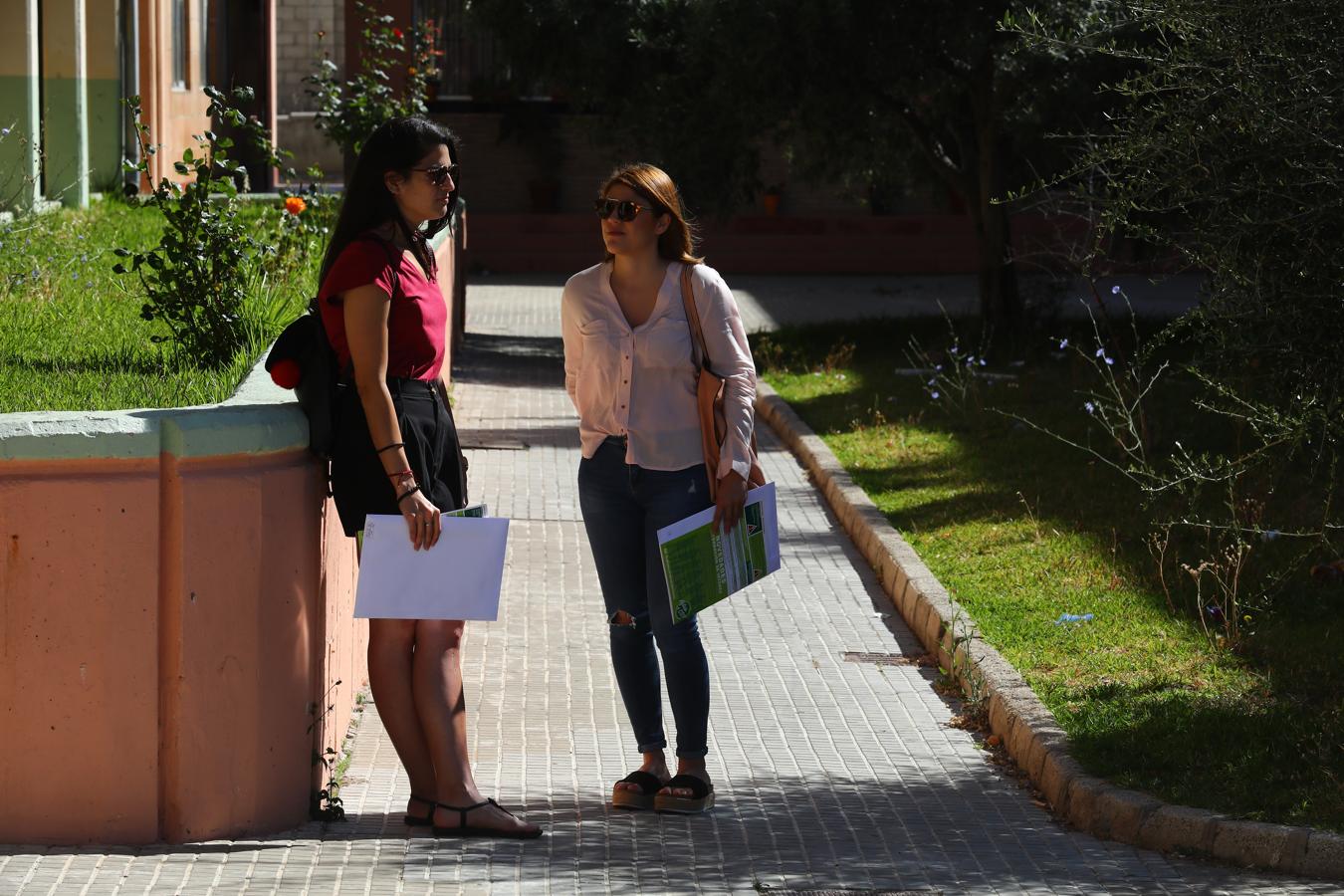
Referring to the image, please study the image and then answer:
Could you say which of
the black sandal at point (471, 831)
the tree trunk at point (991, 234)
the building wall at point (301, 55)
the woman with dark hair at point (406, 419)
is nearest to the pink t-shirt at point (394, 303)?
the woman with dark hair at point (406, 419)

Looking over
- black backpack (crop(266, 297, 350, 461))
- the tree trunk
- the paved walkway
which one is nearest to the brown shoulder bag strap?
black backpack (crop(266, 297, 350, 461))

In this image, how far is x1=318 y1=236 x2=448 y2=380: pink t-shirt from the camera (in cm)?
466

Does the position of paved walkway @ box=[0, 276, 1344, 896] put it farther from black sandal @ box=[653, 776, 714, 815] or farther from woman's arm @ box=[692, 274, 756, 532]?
woman's arm @ box=[692, 274, 756, 532]

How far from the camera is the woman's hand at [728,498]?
506 cm

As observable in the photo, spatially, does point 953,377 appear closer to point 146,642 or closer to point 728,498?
point 728,498

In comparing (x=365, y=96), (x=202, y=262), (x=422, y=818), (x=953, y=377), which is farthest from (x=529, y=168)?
(x=422, y=818)

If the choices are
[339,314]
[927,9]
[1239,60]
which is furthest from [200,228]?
[927,9]

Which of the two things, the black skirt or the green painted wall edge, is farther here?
the black skirt

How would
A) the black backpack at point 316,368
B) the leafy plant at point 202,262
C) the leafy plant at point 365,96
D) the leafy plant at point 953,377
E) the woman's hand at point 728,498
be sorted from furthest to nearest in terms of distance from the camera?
the leafy plant at point 365,96, the leafy plant at point 953,377, the leafy plant at point 202,262, the woman's hand at point 728,498, the black backpack at point 316,368

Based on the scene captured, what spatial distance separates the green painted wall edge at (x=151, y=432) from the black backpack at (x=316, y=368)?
7cm

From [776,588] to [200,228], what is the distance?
3162 millimetres

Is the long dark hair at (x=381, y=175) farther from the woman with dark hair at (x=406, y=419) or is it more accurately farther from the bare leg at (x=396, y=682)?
the bare leg at (x=396, y=682)

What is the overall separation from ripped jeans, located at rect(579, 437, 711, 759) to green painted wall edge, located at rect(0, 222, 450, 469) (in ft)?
2.87

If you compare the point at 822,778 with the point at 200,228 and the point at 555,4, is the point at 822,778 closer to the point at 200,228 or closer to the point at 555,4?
the point at 200,228
